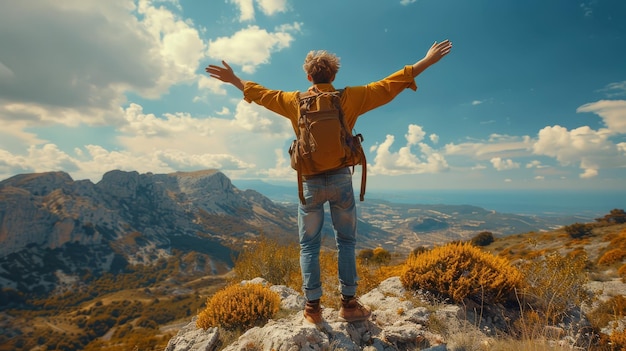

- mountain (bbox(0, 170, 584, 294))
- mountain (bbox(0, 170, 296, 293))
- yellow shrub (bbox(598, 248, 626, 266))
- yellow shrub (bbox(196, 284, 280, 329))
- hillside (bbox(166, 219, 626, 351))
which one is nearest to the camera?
hillside (bbox(166, 219, 626, 351))

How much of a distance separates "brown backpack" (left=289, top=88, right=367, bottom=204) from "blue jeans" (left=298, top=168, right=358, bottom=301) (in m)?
0.15

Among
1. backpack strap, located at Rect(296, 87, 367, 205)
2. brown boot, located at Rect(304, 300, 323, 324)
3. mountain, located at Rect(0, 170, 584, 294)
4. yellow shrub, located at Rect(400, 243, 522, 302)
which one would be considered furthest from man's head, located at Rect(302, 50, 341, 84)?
mountain, located at Rect(0, 170, 584, 294)

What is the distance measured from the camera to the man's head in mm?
3781

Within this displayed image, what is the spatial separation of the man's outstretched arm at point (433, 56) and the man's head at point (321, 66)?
1028 mm

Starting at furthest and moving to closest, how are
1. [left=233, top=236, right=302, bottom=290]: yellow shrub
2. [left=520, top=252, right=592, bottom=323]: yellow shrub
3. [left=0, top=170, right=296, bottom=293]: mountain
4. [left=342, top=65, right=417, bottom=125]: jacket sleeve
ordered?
[left=0, top=170, right=296, bottom=293]: mountain
[left=233, top=236, right=302, bottom=290]: yellow shrub
[left=520, top=252, right=592, bottom=323]: yellow shrub
[left=342, top=65, right=417, bottom=125]: jacket sleeve

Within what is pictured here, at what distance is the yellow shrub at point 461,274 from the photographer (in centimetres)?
538

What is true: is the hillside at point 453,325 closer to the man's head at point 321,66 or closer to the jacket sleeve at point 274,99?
the jacket sleeve at point 274,99

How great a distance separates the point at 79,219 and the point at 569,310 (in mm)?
203678

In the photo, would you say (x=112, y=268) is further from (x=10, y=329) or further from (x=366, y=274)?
(x=366, y=274)

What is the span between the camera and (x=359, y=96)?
12.1 ft

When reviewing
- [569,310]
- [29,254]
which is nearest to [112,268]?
[29,254]

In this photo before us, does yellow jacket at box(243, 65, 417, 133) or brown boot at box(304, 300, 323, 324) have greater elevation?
yellow jacket at box(243, 65, 417, 133)

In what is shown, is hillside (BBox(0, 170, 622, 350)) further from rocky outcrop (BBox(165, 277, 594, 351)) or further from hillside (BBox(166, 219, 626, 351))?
rocky outcrop (BBox(165, 277, 594, 351))

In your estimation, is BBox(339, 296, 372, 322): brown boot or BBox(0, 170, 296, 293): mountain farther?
BBox(0, 170, 296, 293): mountain
